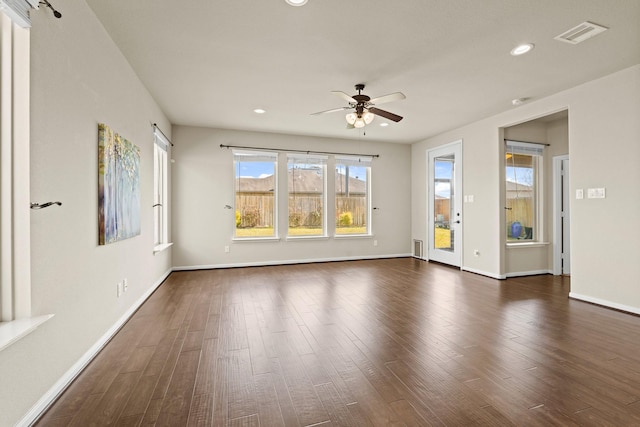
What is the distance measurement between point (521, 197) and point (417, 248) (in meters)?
2.37

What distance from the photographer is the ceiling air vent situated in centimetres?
254

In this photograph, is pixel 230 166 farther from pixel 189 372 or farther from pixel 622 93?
pixel 622 93

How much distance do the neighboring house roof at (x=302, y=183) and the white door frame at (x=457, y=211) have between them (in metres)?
1.44

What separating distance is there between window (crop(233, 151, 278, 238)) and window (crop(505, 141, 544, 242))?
428cm

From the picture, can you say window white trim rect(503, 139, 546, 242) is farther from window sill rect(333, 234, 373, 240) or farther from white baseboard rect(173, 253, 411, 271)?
window sill rect(333, 234, 373, 240)

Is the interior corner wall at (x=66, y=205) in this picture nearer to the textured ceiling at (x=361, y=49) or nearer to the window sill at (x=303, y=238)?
the textured ceiling at (x=361, y=49)

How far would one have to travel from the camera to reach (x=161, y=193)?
16.4ft

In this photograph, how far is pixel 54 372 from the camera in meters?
1.85

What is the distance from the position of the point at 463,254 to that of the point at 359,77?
3.86 meters

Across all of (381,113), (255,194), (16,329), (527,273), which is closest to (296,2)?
(381,113)

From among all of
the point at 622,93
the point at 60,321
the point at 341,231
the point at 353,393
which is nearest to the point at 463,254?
the point at 341,231

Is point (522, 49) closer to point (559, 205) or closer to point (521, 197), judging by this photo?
point (521, 197)

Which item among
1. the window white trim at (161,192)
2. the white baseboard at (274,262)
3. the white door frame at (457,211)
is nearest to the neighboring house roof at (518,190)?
the white door frame at (457,211)

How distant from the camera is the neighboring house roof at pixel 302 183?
237 inches
